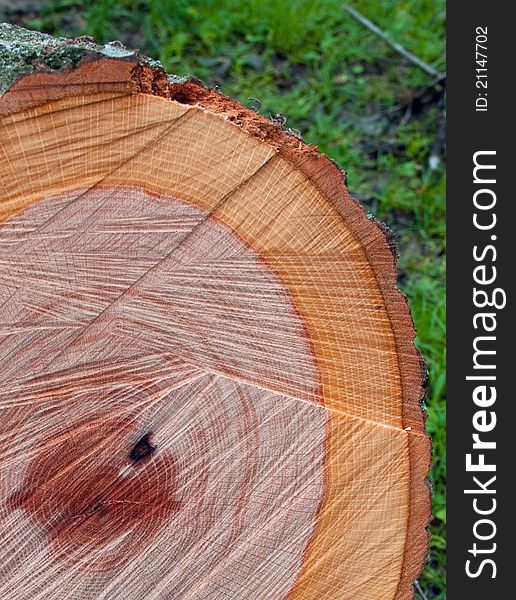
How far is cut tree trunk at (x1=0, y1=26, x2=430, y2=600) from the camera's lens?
Result: 110 cm

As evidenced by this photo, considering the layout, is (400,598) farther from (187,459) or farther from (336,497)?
(187,459)

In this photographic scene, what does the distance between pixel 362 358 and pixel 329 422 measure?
11 cm

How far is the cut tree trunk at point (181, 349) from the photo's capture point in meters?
1.10

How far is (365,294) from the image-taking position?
1198 millimetres

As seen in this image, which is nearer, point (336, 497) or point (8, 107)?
point (8, 107)

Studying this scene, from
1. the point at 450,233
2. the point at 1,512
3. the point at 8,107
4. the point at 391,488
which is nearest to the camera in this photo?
the point at 8,107

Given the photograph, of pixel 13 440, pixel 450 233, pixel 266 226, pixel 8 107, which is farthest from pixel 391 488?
pixel 450 233

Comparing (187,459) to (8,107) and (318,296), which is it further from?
(8,107)

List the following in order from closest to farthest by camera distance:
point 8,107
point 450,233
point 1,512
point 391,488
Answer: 1. point 8,107
2. point 1,512
3. point 391,488
4. point 450,233

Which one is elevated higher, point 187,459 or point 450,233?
point 450,233

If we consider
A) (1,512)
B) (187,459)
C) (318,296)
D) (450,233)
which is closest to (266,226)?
(318,296)

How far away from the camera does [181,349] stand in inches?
46.0

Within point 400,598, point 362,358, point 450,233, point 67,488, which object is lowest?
point 400,598

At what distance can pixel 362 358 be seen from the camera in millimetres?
1217
